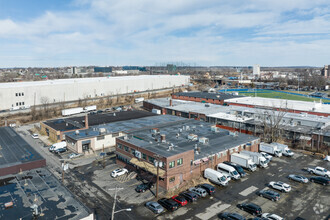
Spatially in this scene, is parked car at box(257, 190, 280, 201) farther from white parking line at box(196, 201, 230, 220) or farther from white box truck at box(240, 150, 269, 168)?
white box truck at box(240, 150, 269, 168)

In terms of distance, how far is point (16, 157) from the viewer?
25.7 m

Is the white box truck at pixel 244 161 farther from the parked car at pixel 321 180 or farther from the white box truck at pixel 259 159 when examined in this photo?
→ the parked car at pixel 321 180

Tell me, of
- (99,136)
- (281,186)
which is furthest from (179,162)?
(99,136)

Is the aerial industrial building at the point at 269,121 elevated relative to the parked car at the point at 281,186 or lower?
elevated

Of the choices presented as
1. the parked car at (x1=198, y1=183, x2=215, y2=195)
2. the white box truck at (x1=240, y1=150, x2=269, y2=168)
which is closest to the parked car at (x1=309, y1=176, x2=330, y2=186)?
the white box truck at (x1=240, y1=150, x2=269, y2=168)

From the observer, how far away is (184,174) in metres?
25.0

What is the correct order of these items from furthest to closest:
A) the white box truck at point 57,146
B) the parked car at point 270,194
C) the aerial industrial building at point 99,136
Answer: the white box truck at point 57,146 → the aerial industrial building at point 99,136 → the parked car at point 270,194

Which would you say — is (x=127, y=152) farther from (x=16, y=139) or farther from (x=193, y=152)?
(x=16, y=139)

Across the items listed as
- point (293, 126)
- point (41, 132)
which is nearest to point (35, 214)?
point (41, 132)

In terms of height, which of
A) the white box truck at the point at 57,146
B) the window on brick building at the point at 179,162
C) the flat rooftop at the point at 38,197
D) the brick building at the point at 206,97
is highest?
the brick building at the point at 206,97

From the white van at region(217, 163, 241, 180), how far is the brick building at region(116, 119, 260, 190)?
2.98 feet

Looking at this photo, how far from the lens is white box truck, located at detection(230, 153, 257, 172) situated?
28.3 metres

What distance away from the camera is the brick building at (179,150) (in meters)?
24.2

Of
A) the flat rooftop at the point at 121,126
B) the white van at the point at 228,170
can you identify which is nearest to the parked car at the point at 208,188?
the white van at the point at 228,170
